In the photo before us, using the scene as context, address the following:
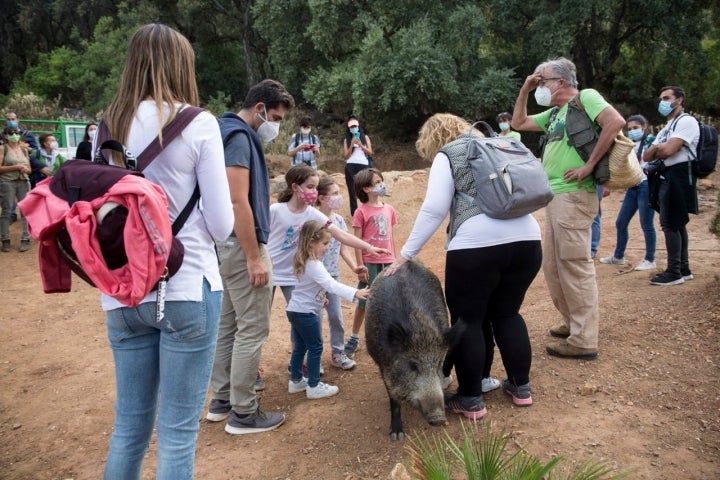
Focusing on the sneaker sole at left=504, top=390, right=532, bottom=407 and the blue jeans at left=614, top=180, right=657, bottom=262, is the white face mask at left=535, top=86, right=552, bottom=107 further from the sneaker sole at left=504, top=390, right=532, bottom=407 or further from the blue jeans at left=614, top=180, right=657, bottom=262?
the blue jeans at left=614, top=180, right=657, bottom=262

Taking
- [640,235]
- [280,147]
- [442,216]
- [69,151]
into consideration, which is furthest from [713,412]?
[280,147]

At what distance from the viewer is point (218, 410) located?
13.2 feet

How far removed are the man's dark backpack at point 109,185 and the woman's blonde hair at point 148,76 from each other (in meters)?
0.08

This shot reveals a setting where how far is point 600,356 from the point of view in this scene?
447 centimetres

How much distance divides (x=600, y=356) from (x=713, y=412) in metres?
0.96

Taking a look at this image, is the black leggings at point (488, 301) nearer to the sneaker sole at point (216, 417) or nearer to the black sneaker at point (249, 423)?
the black sneaker at point (249, 423)

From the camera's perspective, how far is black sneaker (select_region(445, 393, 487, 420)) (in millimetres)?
3639

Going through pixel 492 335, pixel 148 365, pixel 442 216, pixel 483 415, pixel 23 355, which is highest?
pixel 442 216

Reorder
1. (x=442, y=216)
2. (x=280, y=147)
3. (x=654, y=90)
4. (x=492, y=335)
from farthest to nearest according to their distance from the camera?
(x=654, y=90), (x=280, y=147), (x=492, y=335), (x=442, y=216)

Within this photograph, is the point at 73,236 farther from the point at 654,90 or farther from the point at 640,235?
the point at 654,90

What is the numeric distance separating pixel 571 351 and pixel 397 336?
180 centimetres

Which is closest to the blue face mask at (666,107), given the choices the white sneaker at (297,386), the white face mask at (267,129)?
the white face mask at (267,129)

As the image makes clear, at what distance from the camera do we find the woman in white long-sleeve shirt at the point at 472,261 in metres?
3.36

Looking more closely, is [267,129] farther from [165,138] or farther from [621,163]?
[621,163]
